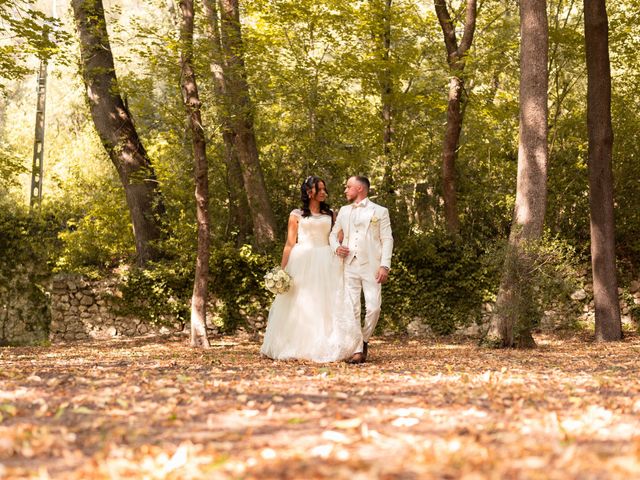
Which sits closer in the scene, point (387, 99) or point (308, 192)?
point (308, 192)

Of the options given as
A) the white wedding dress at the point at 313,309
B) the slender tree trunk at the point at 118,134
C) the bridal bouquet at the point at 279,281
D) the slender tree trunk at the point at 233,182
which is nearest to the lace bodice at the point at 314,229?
the white wedding dress at the point at 313,309

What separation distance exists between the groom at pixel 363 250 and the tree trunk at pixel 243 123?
16.0ft

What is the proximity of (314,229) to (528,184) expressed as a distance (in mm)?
3320

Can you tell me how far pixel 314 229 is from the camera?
Answer: 29.6 feet

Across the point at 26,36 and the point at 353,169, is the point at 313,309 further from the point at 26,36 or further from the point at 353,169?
the point at 353,169

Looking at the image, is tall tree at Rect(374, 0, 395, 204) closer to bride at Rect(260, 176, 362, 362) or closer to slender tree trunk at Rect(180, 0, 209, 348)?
slender tree trunk at Rect(180, 0, 209, 348)

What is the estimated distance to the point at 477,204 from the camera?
17.3 metres

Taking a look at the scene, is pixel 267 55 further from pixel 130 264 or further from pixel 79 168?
pixel 79 168

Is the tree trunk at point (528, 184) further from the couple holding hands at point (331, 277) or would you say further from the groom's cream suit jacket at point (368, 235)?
the groom's cream suit jacket at point (368, 235)

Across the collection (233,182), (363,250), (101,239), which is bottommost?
(363,250)

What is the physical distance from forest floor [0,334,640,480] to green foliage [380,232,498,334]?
9.14 metres

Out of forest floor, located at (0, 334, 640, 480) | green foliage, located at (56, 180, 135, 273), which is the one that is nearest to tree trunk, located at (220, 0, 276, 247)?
green foliage, located at (56, 180, 135, 273)

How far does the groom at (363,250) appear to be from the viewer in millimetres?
8273

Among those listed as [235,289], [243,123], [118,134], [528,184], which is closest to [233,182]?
[243,123]
